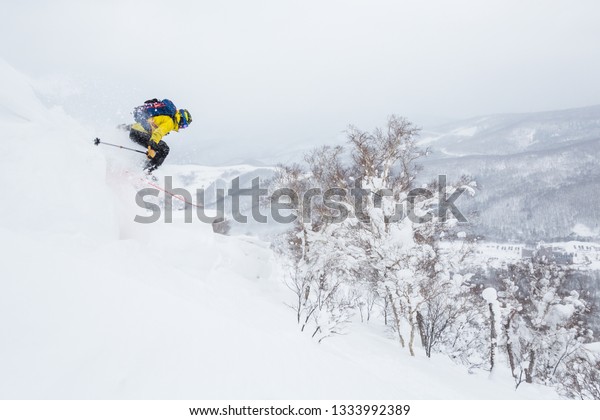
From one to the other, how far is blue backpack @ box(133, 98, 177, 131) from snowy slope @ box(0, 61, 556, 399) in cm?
145

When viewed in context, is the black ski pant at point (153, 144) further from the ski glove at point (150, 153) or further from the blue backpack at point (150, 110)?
the blue backpack at point (150, 110)

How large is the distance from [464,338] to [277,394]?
26663 millimetres

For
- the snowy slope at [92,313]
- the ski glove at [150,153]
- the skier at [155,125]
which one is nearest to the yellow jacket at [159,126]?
the skier at [155,125]

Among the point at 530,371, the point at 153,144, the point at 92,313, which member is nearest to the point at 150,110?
the point at 153,144

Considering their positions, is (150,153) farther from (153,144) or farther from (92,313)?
(92,313)

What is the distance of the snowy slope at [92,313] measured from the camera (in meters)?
2.76

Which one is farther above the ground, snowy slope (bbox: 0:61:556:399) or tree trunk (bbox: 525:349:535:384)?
snowy slope (bbox: 0:61:556:399)

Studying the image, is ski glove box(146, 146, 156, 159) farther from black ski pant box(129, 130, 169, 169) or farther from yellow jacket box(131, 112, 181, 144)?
yellow jacket box(131, 112, 181, 144)

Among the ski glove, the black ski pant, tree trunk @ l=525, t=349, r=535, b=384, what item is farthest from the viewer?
tree trunk @ l=525, t=349, r=535, b=384

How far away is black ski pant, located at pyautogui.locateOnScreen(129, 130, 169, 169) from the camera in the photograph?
839 cm

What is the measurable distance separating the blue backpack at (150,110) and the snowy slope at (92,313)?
1.45 meters

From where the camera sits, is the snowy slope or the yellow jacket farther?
the yellow jacket

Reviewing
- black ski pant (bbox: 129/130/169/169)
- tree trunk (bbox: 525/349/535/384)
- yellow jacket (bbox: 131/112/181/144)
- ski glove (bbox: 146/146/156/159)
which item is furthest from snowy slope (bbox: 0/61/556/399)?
tree trunk (bbox: 525/349/535/384)

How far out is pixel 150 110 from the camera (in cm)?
827
